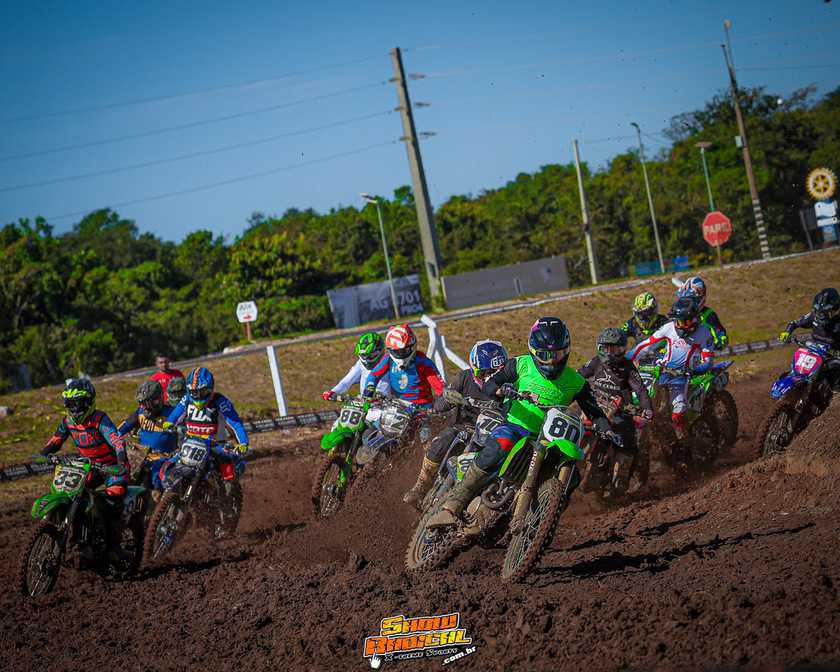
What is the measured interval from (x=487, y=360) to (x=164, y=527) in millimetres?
3782

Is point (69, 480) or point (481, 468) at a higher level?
point (69, 480)

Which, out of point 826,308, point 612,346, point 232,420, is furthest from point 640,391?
point 232,420

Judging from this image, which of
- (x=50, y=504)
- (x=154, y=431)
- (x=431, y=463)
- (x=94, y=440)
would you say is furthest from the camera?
(x=154, y=431)

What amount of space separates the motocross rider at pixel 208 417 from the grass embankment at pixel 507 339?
8.40 metres

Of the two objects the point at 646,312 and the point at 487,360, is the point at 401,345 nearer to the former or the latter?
the point at 487,360

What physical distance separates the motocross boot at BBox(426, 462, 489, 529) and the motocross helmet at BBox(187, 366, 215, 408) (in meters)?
4.02

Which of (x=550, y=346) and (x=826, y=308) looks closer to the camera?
(x=550, y=346)

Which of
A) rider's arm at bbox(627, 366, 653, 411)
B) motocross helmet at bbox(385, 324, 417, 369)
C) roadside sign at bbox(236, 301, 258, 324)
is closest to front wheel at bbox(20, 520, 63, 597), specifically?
motocross helmet at bbox(385, 324, 417, 369)

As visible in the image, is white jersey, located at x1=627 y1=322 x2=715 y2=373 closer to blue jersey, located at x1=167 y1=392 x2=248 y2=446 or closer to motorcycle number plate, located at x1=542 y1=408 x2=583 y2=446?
motorcycle number plate, located at x1=542 y1=408 x2=583 y2=446

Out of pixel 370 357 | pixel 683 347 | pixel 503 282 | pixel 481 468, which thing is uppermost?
pixel 503 282

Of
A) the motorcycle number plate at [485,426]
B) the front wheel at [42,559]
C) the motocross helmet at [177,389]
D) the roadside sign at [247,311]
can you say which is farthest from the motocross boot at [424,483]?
the roadside sign at [247,311]

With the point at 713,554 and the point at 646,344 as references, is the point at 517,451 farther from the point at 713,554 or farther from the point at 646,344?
the point at 646,344

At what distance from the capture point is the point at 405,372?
36.1ft

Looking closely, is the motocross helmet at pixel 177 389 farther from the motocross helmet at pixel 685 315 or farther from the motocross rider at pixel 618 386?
the motocross helmet at pixel 685 315
